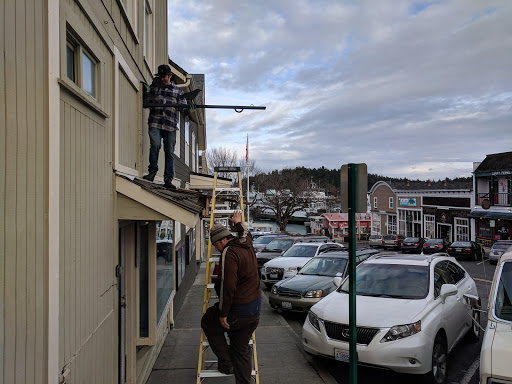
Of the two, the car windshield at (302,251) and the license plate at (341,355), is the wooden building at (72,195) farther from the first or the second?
the car windshield at (302,251)

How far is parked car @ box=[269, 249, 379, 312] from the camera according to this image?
9.45 m

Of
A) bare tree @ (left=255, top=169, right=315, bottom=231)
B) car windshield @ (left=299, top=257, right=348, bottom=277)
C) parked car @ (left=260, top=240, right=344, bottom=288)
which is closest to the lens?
car windshield @ (left=299, top=257, right=348, bottom=277)

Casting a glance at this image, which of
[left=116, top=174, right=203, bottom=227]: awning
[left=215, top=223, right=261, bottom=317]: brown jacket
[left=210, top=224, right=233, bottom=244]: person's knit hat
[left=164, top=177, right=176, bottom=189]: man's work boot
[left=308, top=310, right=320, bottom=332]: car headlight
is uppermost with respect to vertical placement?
[left=164, top=177, right=176, bottom=189]: man's work boot

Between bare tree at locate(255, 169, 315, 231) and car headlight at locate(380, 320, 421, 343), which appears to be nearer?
car headlight at locate(380, 320, 421, 343)

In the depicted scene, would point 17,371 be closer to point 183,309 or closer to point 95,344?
point 95,344

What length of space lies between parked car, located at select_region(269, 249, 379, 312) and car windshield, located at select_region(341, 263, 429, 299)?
2.20 metres

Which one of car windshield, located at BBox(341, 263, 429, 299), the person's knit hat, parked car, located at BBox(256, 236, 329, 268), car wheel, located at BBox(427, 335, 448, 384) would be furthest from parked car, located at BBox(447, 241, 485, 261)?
the person's knit hat

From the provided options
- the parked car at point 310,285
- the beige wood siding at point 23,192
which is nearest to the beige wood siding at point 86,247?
the beige wood siding at point 23,192

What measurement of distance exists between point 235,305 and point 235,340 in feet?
1.40

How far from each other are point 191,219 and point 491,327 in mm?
3668

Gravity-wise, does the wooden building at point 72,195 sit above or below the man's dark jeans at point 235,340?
above

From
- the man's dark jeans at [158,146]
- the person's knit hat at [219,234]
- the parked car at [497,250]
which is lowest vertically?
the parked car at [497,250]

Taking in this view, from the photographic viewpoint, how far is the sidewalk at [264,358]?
5.91m

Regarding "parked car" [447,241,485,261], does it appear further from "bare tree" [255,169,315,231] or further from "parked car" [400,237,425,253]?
"bare tree" [255,169,315,231]
